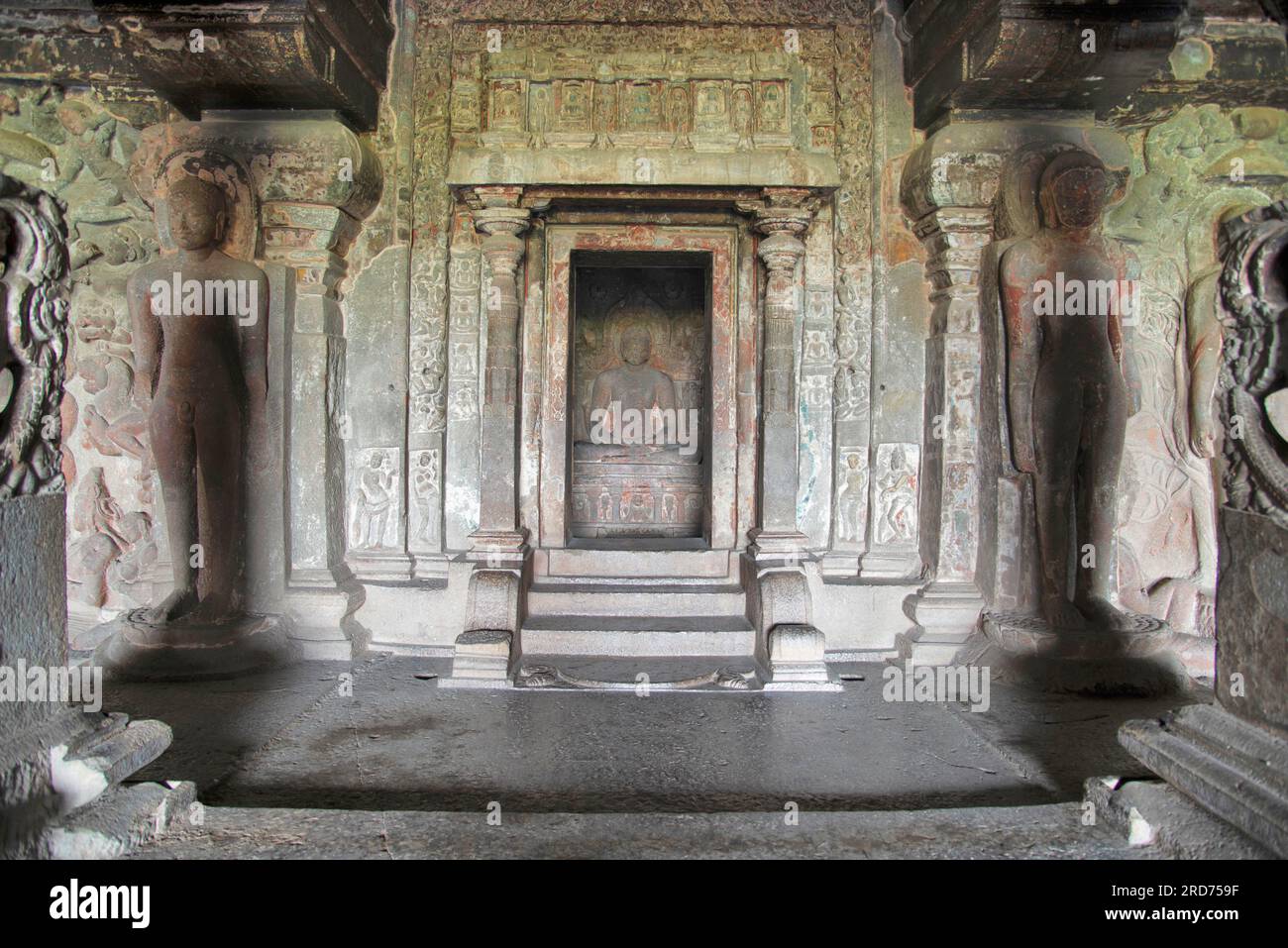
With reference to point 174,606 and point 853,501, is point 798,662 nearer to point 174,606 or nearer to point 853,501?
point 853,501

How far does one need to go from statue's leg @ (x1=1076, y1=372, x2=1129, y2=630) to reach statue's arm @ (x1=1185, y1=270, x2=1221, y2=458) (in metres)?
0.96

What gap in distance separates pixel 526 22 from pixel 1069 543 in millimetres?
4886

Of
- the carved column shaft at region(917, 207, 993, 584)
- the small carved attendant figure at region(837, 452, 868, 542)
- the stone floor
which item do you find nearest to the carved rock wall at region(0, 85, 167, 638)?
the stone floor

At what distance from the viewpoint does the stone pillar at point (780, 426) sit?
508 centimetres

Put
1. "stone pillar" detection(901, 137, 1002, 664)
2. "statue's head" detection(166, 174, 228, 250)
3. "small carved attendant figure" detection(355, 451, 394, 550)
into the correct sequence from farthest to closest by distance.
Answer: "small carved attendant figure" detection(355, 451, 394, 550)
"stone pillar" detection(901, 137, 1002, 664)
"statue's head" detection(166, 174, 228, 250)

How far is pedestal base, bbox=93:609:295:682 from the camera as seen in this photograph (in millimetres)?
4625

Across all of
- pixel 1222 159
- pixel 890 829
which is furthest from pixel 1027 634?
pixel 1222 159

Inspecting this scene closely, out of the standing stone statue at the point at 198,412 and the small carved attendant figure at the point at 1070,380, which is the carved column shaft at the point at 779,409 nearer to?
the small carved attendant figure at the point at 1070,380

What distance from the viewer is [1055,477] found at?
4824mm

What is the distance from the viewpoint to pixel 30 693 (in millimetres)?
2346

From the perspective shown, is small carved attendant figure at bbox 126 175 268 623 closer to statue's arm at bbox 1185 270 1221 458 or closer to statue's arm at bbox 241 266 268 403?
statue's arm at bbox 241 266 268 403

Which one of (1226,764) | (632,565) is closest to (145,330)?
(632,565)

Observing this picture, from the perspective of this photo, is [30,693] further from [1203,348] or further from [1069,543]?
[1203,348]

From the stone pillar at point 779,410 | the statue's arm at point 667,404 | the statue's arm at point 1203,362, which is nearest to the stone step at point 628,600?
the stone pillar at point 779,410
